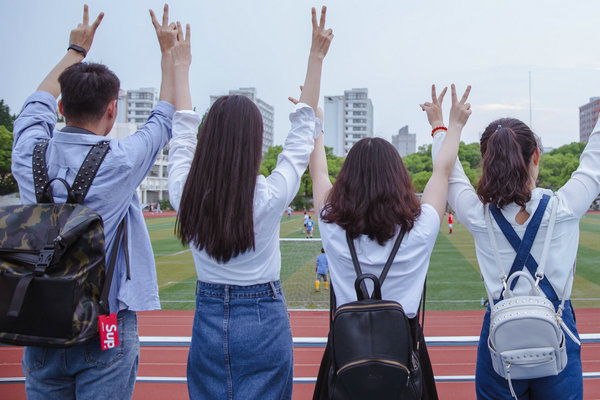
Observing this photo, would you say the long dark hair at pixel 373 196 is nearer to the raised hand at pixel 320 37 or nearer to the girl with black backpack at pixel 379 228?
the girl with black backpack at pixel 379 228

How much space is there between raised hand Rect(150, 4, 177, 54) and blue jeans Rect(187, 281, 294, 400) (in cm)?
113

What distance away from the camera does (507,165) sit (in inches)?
70.9

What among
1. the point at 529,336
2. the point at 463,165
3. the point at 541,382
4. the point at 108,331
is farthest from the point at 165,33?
the point at 463,165

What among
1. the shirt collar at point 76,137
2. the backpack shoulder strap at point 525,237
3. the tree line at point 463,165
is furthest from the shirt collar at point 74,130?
the tree line at point 463,165

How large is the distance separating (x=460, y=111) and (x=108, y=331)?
65.4 inches

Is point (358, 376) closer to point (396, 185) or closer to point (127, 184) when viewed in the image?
point (396, 185)

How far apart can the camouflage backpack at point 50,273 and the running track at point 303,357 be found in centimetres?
89

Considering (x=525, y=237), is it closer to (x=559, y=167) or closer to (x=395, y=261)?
(x=395, y=261)

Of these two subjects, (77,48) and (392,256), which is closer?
(392,256)

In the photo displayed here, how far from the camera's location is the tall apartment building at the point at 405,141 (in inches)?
4242

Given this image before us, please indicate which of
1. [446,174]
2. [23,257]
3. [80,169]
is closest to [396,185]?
[446,174]

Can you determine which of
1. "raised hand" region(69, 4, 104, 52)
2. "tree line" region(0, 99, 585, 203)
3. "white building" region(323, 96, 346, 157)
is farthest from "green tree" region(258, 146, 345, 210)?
"raised hand" region(69, 4, 104, 52)

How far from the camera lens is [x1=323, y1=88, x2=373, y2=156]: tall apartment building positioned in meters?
94.4

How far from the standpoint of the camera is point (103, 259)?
5.02ft
